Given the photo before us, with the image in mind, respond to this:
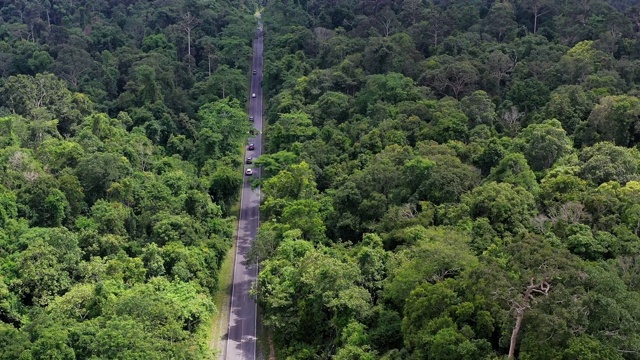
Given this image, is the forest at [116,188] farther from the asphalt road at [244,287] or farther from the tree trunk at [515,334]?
the tree trunk at [515,334]

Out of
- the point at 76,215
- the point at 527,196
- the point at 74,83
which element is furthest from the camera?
the point at 74,83

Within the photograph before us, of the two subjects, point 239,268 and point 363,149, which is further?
point 363,149

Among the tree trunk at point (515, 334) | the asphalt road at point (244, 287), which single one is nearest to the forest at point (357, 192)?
the tree trunk at point (515, 334)

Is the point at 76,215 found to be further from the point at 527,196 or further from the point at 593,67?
the point at 593,67

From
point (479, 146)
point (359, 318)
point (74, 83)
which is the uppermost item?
point (74, 83)

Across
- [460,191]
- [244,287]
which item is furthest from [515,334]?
[244,287]

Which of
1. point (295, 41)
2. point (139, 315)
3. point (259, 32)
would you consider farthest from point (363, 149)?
point (259, 32)

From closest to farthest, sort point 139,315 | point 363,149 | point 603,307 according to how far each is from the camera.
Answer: point 603,307
point 139,315
point 363,149
